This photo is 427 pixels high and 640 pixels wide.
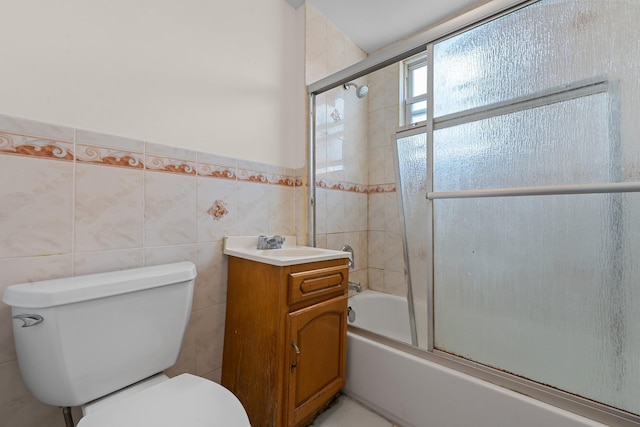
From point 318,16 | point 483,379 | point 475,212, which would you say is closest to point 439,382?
point 483,379

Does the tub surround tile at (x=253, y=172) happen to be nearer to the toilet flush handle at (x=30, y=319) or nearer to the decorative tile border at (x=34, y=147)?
the decorative tile border at (x=34, y=147)

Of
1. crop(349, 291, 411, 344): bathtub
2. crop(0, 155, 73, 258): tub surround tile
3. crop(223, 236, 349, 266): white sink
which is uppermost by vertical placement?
crop(0, 155, 73, 258): tub surround tile

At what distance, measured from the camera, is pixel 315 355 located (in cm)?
120

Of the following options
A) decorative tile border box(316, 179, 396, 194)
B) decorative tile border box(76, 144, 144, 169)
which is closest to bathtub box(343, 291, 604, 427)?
decorative tile border box(316, 179, 396, 194)

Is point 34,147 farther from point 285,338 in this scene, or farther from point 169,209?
point 285,338

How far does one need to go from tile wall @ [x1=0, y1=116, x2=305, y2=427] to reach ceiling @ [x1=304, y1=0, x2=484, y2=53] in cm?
126

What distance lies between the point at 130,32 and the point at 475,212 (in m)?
1.60

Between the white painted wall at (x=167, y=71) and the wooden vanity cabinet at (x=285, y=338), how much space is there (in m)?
0.72

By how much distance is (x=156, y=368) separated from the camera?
943 millimetres

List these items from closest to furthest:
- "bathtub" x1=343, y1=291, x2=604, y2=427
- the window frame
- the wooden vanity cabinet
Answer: "bathtub" x1=343, y1=291, x2=604, y2=427 → the wooden vanity cabinet → the window frame

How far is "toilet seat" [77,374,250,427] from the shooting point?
0.68m

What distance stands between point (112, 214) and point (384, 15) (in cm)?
206

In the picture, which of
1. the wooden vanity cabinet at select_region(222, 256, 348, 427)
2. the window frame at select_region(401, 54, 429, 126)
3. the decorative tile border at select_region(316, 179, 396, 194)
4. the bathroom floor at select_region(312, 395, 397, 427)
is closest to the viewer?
the wooden vanity cabinet at select_region(222, 256, 348, 427)

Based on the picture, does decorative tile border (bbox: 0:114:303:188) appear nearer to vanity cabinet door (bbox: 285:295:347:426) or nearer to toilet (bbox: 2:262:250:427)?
toilet (bbox: 2:262:250:427)
